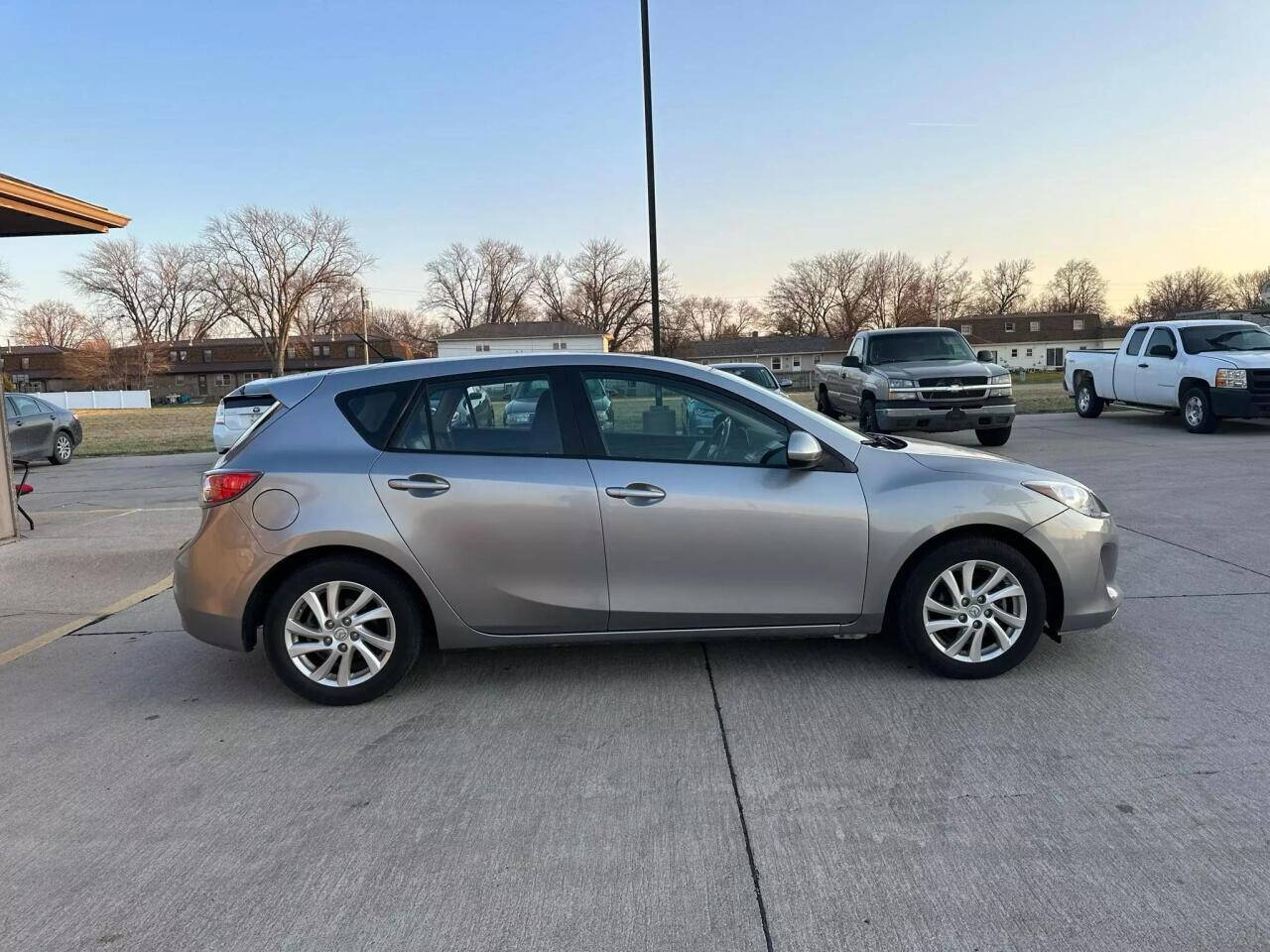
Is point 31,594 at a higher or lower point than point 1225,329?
lower

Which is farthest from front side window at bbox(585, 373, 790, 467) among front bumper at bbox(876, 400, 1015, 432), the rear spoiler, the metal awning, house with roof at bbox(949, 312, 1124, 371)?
house with roof at bbox(949, 312, 1124, 371)

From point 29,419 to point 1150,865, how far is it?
19.7 m

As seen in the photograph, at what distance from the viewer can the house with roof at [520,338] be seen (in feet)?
243

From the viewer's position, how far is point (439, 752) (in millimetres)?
3629

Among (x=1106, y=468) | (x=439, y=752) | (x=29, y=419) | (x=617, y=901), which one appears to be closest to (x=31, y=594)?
(x=439, y=752)

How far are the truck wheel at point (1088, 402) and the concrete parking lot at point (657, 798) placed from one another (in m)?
13.9

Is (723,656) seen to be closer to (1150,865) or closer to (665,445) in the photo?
(665,445)

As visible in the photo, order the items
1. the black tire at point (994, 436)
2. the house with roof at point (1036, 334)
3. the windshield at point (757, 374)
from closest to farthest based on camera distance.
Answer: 1. the black tire at point (994, 436)
2. the windshield at point (757, 374)
3. the house with roof at point (1036, 334)

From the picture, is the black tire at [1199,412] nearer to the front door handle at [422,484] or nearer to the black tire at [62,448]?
the front door handle at [422,484]

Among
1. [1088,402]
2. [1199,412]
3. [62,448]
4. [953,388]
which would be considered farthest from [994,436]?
[62,448]

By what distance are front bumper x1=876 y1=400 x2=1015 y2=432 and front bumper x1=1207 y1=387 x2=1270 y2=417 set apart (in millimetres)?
3825

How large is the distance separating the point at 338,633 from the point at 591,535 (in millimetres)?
1277

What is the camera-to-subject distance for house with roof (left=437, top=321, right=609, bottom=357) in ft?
243

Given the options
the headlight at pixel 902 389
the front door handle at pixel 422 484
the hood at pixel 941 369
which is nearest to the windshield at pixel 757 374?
the hood at pixel 941 369
